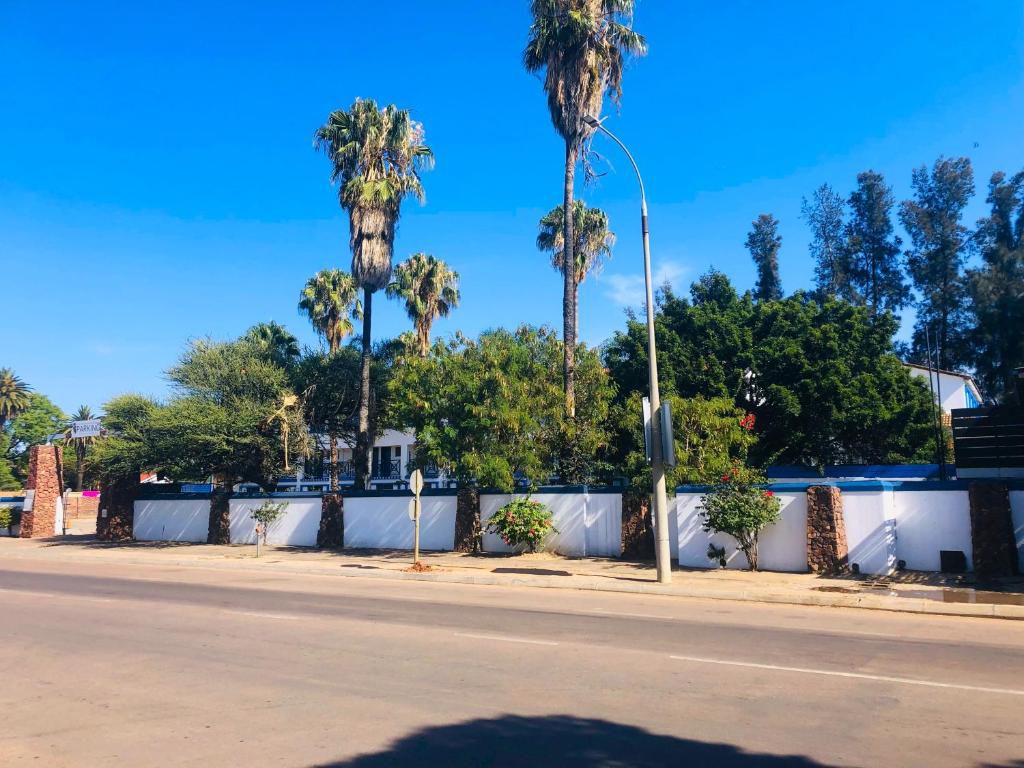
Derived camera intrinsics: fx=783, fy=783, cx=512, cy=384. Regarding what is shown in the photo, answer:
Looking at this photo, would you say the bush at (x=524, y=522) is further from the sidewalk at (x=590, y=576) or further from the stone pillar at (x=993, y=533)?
the stone pillar at (x=993, y=533)

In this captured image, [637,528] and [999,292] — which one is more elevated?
[999,292]

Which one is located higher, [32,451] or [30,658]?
[32,451]

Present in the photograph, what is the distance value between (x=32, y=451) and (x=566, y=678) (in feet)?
123

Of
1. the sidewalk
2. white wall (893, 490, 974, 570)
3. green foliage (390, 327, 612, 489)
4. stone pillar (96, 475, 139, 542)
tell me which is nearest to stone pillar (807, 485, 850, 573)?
the sidewalk

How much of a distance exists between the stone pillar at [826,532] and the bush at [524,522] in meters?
7.37

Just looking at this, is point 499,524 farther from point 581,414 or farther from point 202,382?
point 202,382

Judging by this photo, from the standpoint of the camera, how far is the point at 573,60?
2528cm

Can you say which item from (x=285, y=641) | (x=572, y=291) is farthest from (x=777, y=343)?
(x=285, y=641)

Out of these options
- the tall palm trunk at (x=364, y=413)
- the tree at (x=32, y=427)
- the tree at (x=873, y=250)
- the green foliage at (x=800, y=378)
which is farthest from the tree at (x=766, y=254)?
the tree at (x=32, y=427)

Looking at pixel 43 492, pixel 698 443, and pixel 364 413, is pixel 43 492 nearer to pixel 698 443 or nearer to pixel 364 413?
pixel 364 413

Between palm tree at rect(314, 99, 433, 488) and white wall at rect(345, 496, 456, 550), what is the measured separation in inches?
73.9

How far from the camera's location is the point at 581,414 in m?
23.7

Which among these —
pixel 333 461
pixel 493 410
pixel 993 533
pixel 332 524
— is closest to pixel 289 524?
pixel 332 524

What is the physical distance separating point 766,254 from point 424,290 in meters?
28.8
